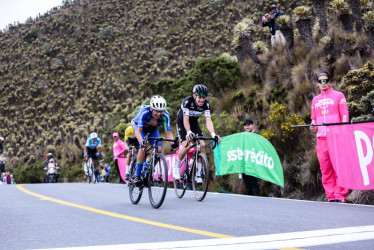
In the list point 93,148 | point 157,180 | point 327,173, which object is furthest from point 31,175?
point 327,173

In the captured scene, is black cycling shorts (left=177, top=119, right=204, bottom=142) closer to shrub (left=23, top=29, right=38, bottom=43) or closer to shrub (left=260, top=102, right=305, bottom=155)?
shrub (left=260, top=102, right=305, bottom=155)

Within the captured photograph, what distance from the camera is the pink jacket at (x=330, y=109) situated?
9.41 m

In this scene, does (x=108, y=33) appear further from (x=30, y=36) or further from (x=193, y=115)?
(x=193, y=115)

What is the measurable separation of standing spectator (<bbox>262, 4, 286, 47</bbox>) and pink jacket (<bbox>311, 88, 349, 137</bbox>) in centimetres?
1077

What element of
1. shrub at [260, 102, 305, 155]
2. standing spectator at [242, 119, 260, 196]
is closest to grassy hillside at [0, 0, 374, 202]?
shrub at [260, 102, 305, 155]

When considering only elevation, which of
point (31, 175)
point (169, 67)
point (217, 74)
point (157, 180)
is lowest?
point (157, 180)

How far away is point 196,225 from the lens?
20.1 feet

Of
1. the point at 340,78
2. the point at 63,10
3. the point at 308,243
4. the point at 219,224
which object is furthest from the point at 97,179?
the point at 63,10

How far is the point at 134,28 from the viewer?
218ft

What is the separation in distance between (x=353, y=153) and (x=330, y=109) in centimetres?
121

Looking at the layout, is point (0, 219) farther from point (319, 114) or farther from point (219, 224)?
point (319, 114)

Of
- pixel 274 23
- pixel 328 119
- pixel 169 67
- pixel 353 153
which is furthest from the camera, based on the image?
pixel 169 67

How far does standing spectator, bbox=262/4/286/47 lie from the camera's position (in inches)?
789

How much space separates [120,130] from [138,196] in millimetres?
20685
